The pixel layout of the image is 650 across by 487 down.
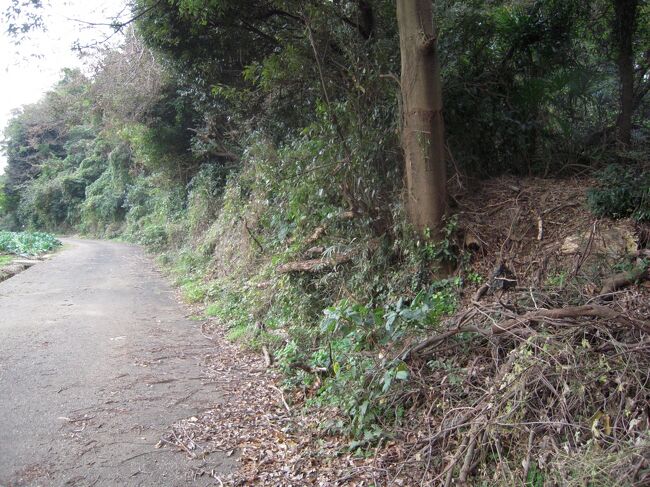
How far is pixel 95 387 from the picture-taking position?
612 cm

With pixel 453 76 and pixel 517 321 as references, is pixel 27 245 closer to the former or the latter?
pixel 453 76

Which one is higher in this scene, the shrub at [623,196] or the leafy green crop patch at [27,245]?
the shrub at [623,196]

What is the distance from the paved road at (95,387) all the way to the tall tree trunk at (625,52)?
705 centimetres

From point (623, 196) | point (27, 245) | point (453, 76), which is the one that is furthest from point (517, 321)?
point (27, 245)

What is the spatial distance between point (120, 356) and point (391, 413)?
14.7 feet

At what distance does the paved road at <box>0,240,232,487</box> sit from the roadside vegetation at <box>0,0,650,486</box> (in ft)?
A: 1.72

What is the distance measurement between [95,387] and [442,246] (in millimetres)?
4559

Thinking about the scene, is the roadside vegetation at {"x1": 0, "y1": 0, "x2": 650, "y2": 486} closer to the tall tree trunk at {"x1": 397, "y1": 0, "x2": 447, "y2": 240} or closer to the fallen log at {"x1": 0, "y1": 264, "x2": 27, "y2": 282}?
the tall tree trunk at {"x1": 397, "y1": 0, "x2": 447, "y2": 240}

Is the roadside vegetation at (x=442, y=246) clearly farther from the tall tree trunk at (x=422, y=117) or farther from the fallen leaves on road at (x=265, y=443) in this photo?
Result: the tall tree trunk at (x=422, y=117)

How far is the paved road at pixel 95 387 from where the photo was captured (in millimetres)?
4402

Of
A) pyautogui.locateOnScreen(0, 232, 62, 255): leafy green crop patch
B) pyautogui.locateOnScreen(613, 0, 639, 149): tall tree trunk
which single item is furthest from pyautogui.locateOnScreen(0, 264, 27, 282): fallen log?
pyautogui.locateOnScreen(613, 0, 639, 149): tall tree trunk

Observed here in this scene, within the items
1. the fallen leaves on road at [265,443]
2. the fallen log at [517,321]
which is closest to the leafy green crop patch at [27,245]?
the fallen leaves on road at [265,443]

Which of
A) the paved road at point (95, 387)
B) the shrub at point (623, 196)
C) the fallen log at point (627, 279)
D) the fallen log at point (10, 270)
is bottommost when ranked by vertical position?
the paved road at point (95, 387)

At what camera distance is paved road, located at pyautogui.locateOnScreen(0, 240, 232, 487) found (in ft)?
14.4
